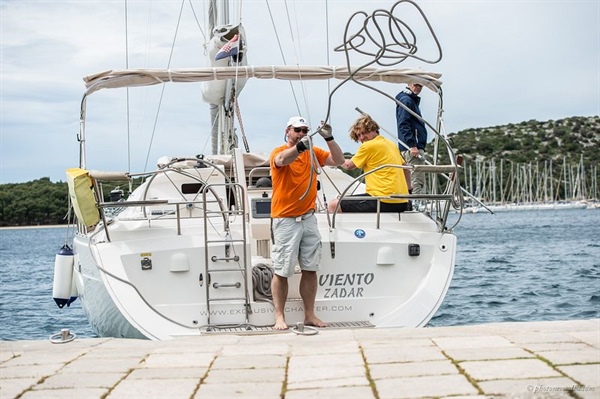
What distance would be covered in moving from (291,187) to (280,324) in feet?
3.76

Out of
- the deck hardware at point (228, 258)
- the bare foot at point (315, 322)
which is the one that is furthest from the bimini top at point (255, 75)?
the bare foot at point (315, 322)

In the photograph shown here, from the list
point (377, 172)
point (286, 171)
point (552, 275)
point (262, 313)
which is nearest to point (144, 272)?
point (262, 313)

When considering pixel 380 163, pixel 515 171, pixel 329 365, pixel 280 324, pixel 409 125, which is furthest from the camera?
pixel 515 171

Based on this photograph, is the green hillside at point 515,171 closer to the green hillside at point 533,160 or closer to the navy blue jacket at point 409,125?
the green hillside at point 533,160

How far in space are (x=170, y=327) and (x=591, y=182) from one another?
4088 inches

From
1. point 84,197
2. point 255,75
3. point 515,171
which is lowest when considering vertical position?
point 84,197

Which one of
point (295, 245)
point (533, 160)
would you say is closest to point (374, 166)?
point (295, 245)

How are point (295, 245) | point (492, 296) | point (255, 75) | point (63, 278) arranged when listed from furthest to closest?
point (492, 296) → point (63, 278) → point (255, 75) → point (295, 245)

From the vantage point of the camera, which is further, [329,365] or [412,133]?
[412,133]

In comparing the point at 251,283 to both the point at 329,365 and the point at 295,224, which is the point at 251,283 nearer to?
the point at 295,224

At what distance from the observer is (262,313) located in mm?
6926

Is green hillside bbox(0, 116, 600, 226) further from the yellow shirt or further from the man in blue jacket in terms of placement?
the yellow shirt

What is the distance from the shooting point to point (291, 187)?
6688 millimetres

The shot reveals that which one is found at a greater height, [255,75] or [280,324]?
[255,75]
